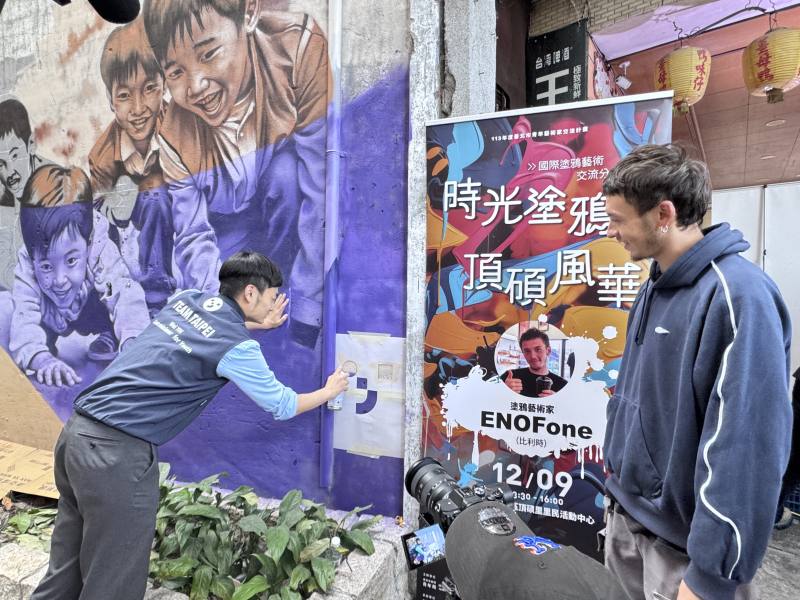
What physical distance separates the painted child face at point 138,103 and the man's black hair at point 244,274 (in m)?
1.93

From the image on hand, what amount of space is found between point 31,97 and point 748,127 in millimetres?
9015

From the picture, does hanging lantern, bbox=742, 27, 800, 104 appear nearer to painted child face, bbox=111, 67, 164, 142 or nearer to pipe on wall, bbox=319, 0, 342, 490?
pipe on wall, bbox=319, 0, 342, 490

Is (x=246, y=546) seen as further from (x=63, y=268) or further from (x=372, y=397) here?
(x=63, y=268)

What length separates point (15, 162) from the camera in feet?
13.8

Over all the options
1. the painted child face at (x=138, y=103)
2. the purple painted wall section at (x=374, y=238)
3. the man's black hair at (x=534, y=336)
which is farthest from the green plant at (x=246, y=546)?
the painted child face at (x=138, y=103)

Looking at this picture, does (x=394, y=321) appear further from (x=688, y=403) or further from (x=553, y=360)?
(x=688, y=403)

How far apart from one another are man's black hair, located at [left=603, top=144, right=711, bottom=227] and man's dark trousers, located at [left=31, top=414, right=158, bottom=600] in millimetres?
2061

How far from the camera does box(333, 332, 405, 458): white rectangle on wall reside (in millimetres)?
2820

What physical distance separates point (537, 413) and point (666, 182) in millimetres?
1392

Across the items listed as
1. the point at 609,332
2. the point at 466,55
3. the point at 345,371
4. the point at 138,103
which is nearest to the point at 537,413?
the point at 609,332

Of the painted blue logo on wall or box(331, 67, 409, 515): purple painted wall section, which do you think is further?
box(331, 67, 409, 515): purple painted wall section

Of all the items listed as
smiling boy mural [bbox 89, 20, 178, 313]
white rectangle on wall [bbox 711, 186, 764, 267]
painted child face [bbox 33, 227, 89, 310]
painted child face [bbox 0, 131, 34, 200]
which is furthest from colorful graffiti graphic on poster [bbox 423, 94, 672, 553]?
white rectangle on wall [bbox 711, 186, 764, 267]

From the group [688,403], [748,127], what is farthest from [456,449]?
[748,127]

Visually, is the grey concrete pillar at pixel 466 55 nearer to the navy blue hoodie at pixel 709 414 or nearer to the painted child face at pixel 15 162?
the navy blue hoodie at pixel 709 414
